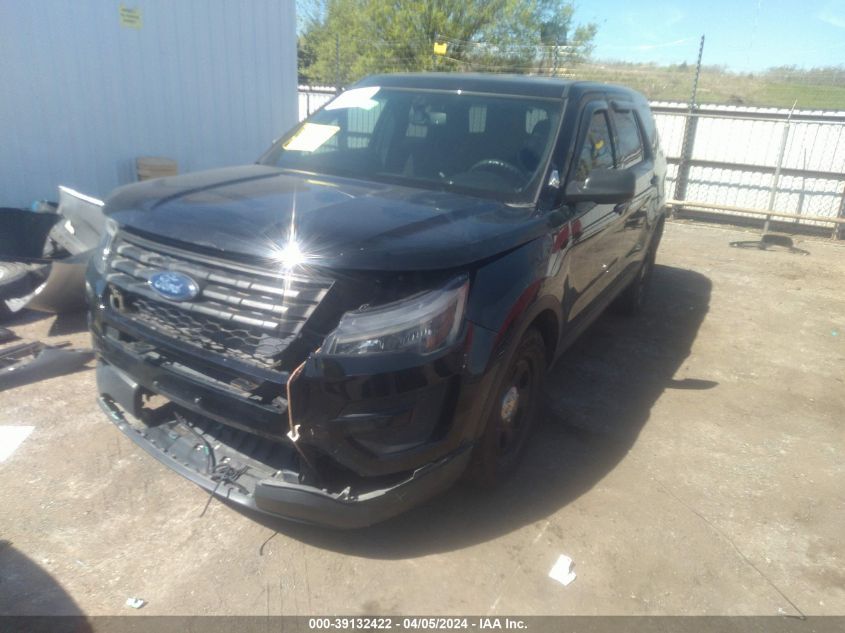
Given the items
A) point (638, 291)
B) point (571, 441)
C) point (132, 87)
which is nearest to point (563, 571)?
point (571, 441)

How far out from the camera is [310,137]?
404cm

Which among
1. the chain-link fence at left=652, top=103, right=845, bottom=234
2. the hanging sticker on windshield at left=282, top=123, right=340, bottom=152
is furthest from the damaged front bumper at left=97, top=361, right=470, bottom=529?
the chain-link fence at left=652, top=103, right=845, bottom=234

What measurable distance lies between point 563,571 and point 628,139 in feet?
10.6

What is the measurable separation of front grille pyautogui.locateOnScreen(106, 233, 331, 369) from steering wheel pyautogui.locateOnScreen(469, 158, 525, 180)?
4.73ft

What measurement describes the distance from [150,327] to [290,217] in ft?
2.48

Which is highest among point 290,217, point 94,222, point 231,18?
point 231,18

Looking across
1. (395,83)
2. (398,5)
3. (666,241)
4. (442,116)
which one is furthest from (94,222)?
(398,5)

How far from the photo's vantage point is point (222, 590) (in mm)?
2535

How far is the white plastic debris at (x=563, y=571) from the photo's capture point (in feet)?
8.84

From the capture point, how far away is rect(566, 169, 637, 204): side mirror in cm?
322

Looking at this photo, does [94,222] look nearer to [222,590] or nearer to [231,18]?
[222,590]

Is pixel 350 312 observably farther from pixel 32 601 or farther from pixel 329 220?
pixel 32 601

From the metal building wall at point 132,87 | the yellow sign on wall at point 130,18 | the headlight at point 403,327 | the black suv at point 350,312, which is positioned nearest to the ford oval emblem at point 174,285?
the black suv at point 350,312

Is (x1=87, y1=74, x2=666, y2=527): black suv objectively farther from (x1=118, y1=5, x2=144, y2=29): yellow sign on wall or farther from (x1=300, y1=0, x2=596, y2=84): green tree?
(x1=300, y1=0, x2=596, y2=84): green tree
